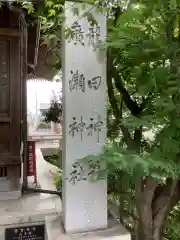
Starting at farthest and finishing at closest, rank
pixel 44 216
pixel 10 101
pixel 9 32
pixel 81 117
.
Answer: pixel 10 101 < pixel 9 32 < pixel 44 216 < pixel 81 117

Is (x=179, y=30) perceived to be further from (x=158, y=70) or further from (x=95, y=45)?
(x=95, y=45)

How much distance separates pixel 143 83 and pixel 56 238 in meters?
1.80

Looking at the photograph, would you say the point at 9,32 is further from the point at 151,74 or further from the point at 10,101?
the point at 151,74

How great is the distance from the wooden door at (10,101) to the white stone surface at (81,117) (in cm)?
210

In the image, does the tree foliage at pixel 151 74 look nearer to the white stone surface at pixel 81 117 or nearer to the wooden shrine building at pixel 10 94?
the white stone surface at pixel 81 117

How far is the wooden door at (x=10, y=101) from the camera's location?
4672mm

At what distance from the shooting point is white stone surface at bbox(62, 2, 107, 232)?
281 centimetres

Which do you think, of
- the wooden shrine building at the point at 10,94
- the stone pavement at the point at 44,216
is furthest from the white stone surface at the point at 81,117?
the wooden shrine building at the point at 10,94

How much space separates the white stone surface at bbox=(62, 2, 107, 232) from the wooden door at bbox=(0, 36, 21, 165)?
2.10m

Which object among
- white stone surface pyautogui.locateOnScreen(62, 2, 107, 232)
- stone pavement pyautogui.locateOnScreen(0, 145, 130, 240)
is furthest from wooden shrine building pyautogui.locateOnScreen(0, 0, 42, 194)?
white stone surface pyautogui.locateOnScreen(62, 2, 107, 232)

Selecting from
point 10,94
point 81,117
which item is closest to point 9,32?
point 10,94

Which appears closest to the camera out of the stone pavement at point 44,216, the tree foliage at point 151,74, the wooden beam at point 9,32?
the tree foliage at point 151,74

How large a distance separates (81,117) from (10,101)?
225 centimetres

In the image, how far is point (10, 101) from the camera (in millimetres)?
4730
